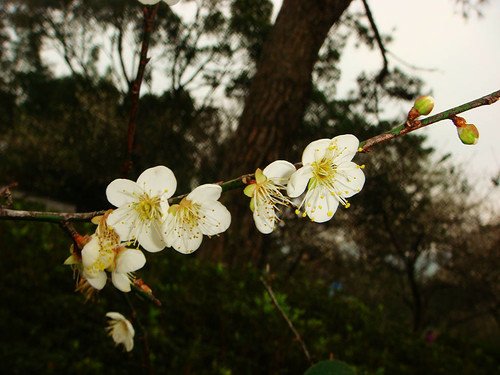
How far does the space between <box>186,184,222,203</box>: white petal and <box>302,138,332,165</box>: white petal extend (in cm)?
17

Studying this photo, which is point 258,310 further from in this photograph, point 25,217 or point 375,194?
point 375,194

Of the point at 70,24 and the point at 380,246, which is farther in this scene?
the point at 70,24

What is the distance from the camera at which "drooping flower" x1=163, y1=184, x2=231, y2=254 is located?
735 mm

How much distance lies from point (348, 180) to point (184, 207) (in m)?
0.36

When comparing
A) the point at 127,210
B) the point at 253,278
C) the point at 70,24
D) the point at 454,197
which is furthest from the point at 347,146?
the point at 70,24

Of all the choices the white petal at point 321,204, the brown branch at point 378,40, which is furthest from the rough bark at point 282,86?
the white petal at point 321,204

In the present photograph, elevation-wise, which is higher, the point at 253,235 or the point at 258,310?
the point at 253,235

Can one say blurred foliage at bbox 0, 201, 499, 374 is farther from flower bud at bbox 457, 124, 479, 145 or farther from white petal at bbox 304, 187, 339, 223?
flower bud at bbox 457, 124, 479, 145

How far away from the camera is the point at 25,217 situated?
0.52m

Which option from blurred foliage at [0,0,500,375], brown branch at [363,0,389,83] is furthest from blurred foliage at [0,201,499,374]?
brown branch at [363,0,389,83]

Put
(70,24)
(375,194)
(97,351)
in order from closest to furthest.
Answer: (97,351)
(375,194)
(70,24)

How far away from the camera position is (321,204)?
92 centimetres

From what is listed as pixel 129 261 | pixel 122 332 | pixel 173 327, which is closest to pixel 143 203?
pixel 129 261

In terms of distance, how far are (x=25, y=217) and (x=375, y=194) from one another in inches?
374
